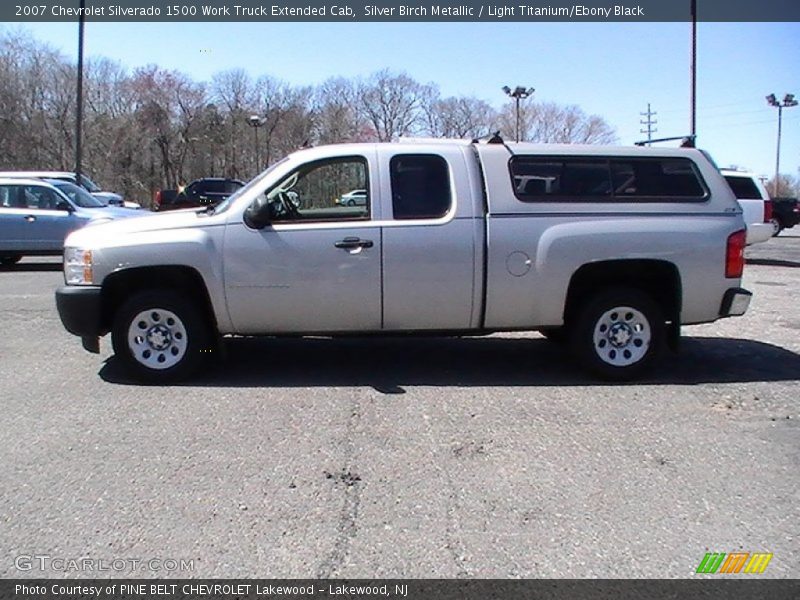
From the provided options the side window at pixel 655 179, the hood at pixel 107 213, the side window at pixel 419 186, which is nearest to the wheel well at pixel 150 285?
the side window at pixel 419 186

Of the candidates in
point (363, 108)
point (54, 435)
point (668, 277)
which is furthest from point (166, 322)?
point (363, 108)

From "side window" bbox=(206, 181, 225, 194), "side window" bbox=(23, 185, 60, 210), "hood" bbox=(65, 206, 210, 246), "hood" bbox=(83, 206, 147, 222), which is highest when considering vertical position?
"side window" bbox=(206, 181, 225, 194)

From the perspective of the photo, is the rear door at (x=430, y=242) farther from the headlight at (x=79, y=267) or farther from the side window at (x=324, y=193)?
the headlight at (x=79, y=267)

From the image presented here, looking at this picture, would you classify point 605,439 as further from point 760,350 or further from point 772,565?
point 760,350

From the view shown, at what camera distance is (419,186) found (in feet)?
18.1

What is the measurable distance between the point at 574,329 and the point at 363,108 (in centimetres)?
5052

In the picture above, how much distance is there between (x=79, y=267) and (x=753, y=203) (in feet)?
43.3

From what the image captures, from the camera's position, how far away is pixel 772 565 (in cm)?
295

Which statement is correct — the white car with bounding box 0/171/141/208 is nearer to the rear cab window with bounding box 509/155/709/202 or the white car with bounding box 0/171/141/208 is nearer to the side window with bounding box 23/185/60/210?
the side window with bounding box 23/185/60/210

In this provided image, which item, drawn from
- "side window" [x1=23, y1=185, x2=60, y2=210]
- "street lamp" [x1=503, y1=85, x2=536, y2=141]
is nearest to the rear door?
"side window" [x1=23, y1=185, x2=60, y2=210]

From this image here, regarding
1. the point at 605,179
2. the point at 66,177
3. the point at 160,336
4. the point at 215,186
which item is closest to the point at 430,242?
the point at 605,179

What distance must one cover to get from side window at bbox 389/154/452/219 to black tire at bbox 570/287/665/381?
1641 mm

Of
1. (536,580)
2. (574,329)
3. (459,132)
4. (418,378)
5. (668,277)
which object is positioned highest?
(459,132)

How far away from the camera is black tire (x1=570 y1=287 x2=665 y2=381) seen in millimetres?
5664
